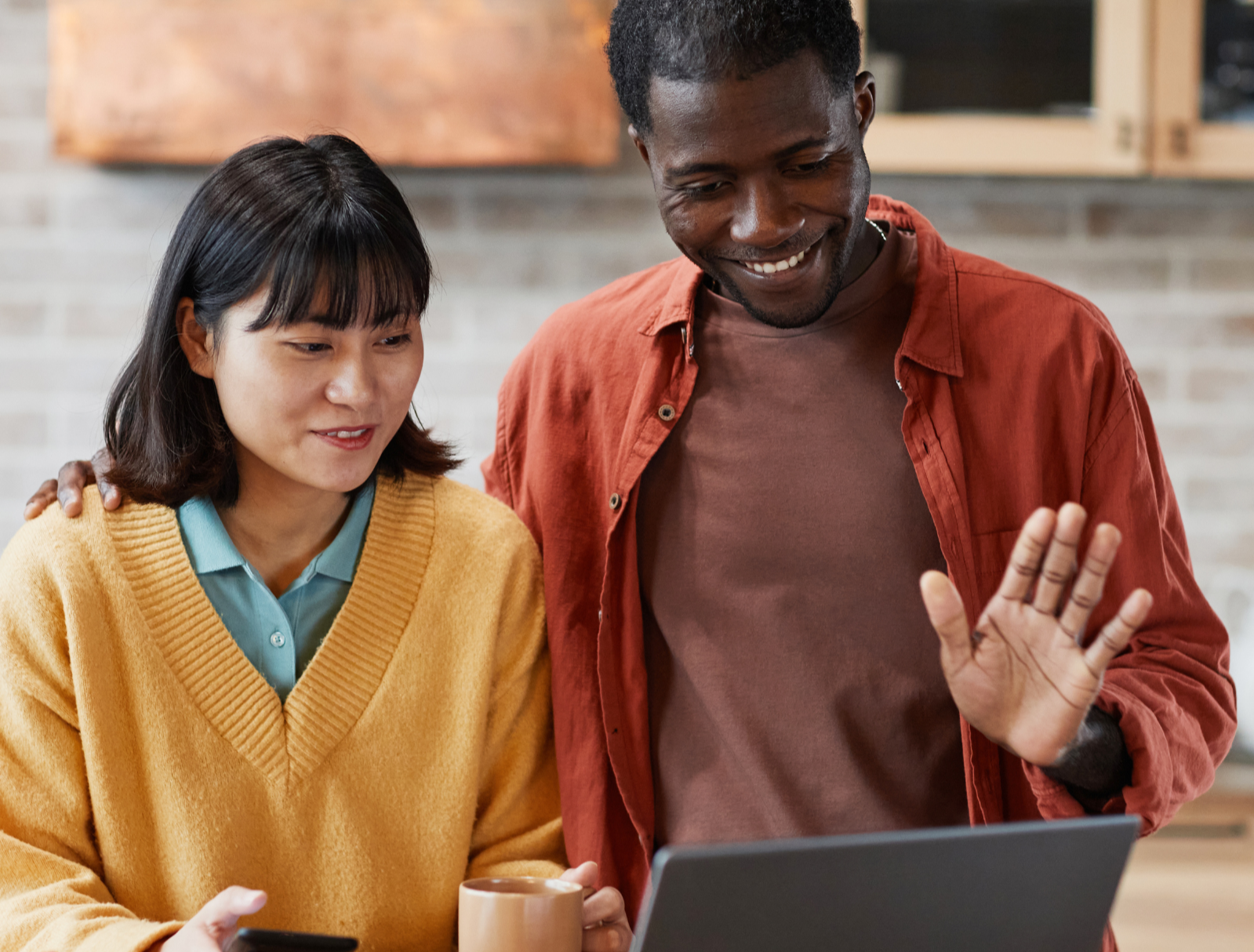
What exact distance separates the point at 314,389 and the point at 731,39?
0.48 m

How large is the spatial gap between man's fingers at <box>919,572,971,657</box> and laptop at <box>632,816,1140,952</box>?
21 cm

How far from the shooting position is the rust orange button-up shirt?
1233mm

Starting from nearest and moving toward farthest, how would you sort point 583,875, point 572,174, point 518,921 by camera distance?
point 518,921
point 583,875
point 572,174

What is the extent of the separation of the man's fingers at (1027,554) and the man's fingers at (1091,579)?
0.03 meters

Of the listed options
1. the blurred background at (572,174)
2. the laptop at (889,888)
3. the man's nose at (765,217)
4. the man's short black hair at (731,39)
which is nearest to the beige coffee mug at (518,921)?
the laptop at (889,888)

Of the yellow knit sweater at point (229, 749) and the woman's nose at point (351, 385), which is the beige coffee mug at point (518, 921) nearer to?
the yellow knit sweater at point (229, 749)

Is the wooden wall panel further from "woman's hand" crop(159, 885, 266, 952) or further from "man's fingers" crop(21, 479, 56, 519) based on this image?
"woman's hand" crop(159, 885, 266, 952)

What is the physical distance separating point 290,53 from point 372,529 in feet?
4.25

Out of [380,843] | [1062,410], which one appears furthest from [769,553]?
[380,843]

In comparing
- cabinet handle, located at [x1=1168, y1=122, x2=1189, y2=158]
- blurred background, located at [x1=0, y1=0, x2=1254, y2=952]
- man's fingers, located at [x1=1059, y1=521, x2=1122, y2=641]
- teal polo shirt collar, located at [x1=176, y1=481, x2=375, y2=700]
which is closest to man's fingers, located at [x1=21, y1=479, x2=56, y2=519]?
teal polo shirt collar, located at [x1=176, y1=481, x2=375, y2=700]

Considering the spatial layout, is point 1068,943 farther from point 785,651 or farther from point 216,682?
point 216,682

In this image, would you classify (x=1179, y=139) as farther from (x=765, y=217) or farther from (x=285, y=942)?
(x=285, y=942)

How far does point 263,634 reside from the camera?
119 centimetres

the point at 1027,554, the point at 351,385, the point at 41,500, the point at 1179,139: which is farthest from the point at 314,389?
the point at 1179,139
